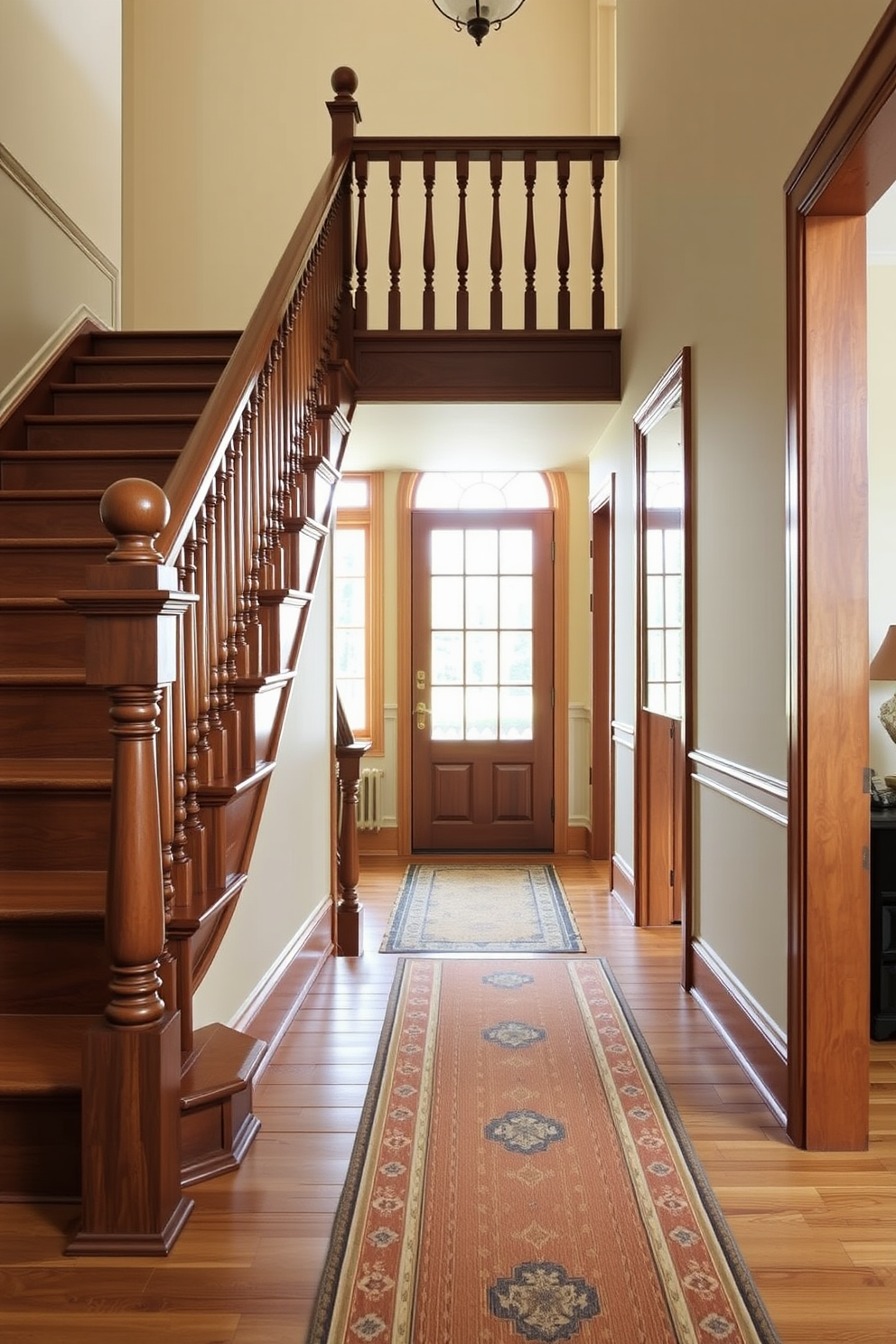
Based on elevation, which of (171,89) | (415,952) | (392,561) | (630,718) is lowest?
(415,952)

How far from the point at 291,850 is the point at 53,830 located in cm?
125

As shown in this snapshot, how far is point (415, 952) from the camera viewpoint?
438 centimetres

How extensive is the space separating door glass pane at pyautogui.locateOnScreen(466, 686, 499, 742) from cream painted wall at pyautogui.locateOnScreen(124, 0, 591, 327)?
2.90 m

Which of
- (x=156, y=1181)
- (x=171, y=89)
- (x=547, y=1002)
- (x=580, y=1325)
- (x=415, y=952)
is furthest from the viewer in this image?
(x=171, y=89)

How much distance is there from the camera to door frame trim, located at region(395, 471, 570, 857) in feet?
22.4

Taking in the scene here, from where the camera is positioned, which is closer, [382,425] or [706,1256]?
[706,1256]

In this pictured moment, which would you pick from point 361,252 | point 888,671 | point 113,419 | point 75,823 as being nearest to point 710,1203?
point 75,823

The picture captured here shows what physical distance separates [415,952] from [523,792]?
2.58 m

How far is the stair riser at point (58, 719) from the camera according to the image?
2.77m

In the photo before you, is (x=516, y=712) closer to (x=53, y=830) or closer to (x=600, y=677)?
(x=600, y=677)

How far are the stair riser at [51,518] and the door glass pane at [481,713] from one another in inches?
148

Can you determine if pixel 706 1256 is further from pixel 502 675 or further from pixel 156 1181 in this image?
pixel 502 675

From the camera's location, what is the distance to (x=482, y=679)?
6.90 meters

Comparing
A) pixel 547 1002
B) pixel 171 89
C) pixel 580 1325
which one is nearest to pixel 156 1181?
pixel 580 1325
